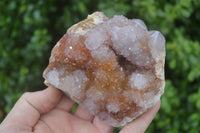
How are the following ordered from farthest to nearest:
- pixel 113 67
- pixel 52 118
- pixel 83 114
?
pixel 83 114 < pixel 52 118 < pixel 113 67

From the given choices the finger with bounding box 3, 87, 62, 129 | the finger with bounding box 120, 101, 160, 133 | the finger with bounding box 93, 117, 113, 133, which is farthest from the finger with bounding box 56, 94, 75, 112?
Result: the finger with bounding box 120, 101, 160, 133

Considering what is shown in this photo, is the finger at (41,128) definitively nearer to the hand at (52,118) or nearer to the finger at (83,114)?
the hand at (52,118)

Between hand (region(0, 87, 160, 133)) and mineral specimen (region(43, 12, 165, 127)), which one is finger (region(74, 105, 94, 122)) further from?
mineral specimen (region(43, 12, 165, 127))

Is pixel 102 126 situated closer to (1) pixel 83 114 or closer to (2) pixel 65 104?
(1) pixel 83 114

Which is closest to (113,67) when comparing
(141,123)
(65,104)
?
(141,123)

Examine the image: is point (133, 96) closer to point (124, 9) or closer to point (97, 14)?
point (97, 14)

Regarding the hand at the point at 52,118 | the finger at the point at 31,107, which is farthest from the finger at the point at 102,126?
the finger at the point at 31,107
